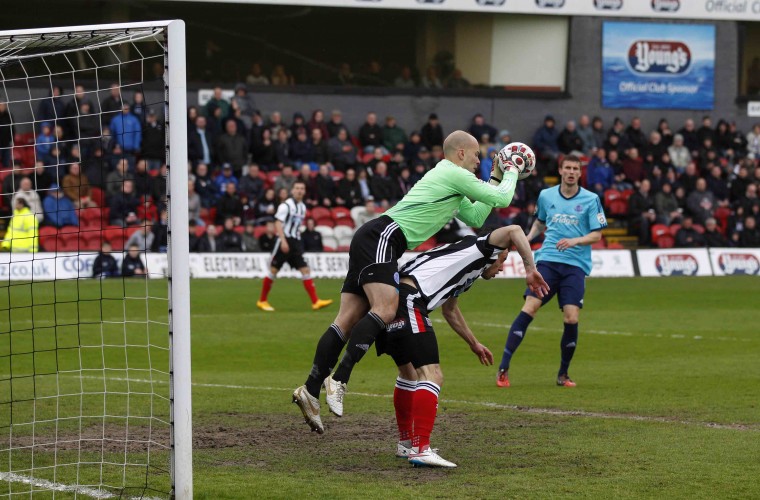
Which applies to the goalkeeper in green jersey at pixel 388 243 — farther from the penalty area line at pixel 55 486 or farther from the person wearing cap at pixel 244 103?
the person wearing cap at pixel 244 103

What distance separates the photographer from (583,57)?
37.5m

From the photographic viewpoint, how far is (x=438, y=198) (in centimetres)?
888

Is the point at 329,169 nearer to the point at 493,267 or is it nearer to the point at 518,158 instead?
the point at 518,158

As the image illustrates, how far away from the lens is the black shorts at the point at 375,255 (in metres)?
8.68

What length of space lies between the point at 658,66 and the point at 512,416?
95.8 ft

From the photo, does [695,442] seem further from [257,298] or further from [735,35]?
[735,35]

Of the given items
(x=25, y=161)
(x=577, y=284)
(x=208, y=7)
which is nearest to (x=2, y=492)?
(x=577, y=284)

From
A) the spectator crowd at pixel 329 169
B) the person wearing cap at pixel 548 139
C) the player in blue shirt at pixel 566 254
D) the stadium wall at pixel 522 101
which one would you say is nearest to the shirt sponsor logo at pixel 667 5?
the stadium wall at pixel 522 101

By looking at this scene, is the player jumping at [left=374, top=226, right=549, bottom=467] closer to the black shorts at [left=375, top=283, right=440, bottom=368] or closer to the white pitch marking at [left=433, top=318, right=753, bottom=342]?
the black shorts at [left=375, top=283, right=440, bottom=368]

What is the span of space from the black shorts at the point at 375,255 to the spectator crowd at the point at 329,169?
56.7ft

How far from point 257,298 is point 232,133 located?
9.00 meters

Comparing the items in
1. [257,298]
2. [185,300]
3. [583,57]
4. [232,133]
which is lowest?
[257,298]

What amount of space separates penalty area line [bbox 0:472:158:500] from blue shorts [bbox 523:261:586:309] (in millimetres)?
6582

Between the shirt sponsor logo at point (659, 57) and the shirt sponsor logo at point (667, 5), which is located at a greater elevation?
the shirt sponsor logo at point (667, 5)
